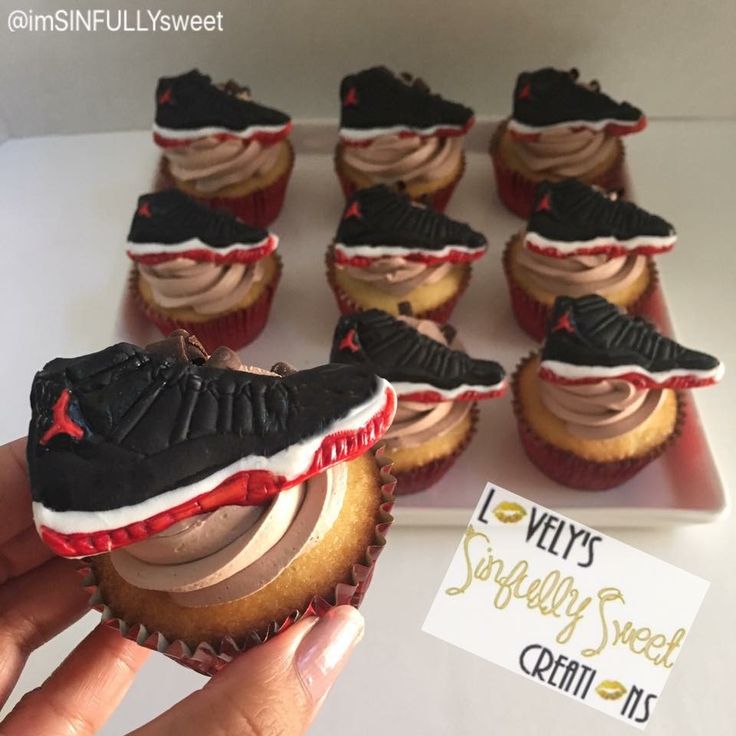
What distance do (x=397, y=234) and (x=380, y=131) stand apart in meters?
0.57

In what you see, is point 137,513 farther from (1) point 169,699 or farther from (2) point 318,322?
(2) point 318,322

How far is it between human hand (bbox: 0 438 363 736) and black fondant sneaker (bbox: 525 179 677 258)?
54.7 inches

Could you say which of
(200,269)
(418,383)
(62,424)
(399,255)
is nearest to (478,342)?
(399,255)

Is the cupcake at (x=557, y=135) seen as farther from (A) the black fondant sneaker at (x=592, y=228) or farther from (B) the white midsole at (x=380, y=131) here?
(A) the black fondant sneaker at (x=592, y=228)

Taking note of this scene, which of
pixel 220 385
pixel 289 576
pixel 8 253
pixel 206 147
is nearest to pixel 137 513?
pixel 220 385

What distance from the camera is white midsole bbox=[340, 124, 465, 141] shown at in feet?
8.68

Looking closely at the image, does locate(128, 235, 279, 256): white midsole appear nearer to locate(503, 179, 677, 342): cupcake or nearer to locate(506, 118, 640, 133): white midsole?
locate(503, 179, 677, 342): cupcake

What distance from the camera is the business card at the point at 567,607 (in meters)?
1.82

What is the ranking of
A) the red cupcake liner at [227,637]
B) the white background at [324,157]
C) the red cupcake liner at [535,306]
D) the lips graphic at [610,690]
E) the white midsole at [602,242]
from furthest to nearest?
the white background at [324,157] < the red cupcake liner at [535,306] < the white midsole at [602,242] < the lips graphic at [610,690] < the red cupcake liner at [227,637]

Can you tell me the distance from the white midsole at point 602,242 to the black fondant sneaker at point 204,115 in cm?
107

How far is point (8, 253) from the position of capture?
2.83 metres

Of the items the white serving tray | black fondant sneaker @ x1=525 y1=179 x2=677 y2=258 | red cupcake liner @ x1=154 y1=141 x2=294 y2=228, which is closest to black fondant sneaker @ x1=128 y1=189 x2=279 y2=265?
the white serving tray

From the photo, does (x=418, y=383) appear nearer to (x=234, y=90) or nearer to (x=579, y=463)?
(x=579, y=463)

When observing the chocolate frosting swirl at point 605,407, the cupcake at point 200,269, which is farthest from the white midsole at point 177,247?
the chocolate frosting swirl at point 605,407
